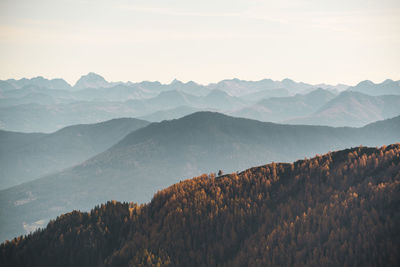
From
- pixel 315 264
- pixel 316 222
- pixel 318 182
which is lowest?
pixel 315 264

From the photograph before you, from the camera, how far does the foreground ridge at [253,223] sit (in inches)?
2552

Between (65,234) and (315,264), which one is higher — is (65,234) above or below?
above

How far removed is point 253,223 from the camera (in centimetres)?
8138

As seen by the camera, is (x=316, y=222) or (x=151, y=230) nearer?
(x=316, y=222)

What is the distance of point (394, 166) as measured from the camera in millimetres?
73875

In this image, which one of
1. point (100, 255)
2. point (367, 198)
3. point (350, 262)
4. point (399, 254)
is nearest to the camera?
point (399, 254)

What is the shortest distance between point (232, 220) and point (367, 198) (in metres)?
26.6

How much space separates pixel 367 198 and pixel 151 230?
41.9 meters

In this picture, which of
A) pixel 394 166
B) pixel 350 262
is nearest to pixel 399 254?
pixel 350 262

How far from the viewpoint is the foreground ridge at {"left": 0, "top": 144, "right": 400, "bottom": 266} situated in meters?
64.8

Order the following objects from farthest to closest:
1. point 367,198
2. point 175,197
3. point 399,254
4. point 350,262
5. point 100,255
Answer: point 175,197 < point 100,255 < point 367,198 < point 350,262 < point 399,254

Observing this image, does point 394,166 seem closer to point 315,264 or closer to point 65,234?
point 315,264

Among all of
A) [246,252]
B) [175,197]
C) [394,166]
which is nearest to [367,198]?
[394,166]

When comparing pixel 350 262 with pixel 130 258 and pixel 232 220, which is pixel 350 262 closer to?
pixel 232 220
